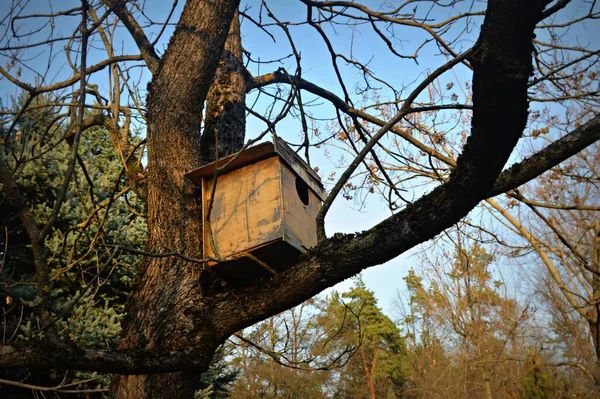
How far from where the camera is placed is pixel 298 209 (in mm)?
2545

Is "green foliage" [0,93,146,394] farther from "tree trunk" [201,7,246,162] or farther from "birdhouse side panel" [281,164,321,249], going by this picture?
"birdhouse side panel" [281,164,321,249]

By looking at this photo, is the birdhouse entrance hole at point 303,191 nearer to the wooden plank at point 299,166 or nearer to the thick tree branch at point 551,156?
the wooden plank at point 299,166

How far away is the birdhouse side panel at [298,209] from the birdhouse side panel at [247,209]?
5 cm

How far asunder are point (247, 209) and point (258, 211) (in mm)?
67

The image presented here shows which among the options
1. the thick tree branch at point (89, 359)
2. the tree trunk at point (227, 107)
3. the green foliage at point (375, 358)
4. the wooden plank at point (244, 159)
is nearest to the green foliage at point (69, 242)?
the tree trunk at point (227, 107)

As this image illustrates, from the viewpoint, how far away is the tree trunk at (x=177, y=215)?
2.09 metres

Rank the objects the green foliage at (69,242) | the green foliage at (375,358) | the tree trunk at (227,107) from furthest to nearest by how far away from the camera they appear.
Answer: the green foliage at (375,358)
the green foliage at (69,242)
the tree trunk at (227,107)

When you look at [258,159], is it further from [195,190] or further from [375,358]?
[375,358]

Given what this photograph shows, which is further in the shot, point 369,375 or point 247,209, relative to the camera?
point 369,375

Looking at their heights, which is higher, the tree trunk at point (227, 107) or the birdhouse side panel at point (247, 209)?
the tree trunk at point (227, 107)

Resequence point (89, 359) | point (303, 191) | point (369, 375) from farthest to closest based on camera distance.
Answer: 1. point (369, 375)
2. point (303, 191)
3. point (89, 359)

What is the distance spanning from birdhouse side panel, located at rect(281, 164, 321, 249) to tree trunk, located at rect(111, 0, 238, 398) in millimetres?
449

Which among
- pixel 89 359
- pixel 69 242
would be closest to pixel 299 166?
pixel 89 359

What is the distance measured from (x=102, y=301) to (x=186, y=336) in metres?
3.48
